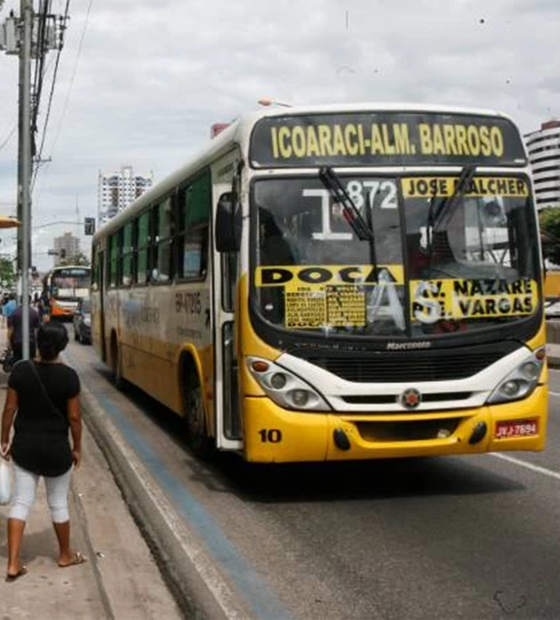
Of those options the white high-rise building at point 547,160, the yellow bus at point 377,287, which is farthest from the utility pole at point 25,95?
the white high-rise building at point 547,160

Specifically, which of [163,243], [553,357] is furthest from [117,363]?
[553,357]

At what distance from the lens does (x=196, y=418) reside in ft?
28.1

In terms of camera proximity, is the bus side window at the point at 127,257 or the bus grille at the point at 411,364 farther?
the bus side window at the point at 127,257

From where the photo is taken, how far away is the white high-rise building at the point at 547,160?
128375 mm

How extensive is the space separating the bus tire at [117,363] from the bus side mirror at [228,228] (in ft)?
25.9

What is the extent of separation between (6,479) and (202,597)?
51.9 inches

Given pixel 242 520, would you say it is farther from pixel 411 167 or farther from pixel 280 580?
pixel 411 167

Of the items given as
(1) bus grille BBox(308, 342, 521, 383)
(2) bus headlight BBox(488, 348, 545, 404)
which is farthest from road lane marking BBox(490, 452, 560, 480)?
(1) bus grille BBox(308, 342, 521, 383)

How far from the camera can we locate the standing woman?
493cm

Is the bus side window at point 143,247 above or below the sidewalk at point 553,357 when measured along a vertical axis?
above

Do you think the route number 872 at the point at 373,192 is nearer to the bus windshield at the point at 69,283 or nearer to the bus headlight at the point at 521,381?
the bus headlight at the point at 521,381

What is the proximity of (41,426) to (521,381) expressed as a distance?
12.2 feet

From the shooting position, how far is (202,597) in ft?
15.4

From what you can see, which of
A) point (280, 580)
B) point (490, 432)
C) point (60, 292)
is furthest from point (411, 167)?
point (60, 292)
